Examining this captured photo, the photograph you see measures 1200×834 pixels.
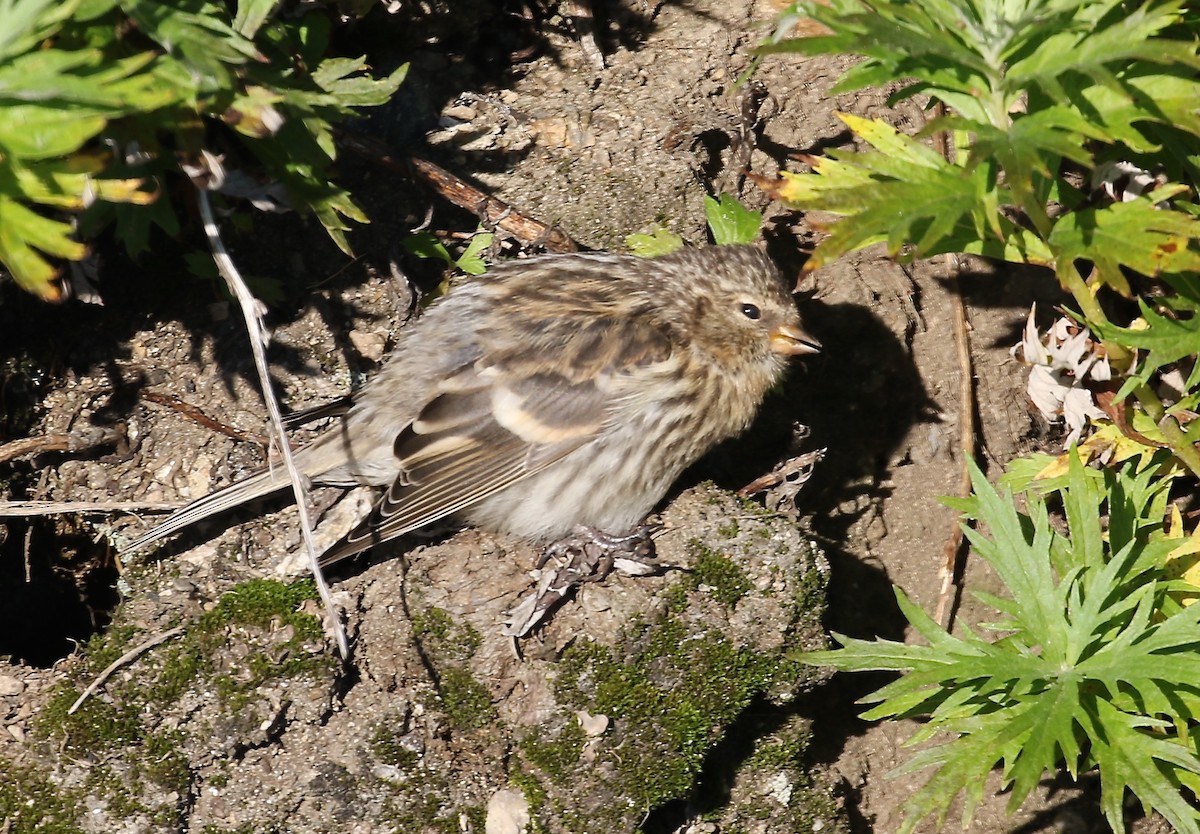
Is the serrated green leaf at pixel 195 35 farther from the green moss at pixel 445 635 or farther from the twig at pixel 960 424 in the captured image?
the twig at pixel 960 424

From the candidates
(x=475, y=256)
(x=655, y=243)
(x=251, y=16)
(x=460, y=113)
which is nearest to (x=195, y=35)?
(x=251, y=16)

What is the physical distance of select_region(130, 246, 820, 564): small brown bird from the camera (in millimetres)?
4477

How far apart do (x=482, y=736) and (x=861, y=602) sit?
1.70m

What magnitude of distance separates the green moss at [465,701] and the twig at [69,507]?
1.15 metres

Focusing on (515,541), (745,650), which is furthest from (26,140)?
(745,650)

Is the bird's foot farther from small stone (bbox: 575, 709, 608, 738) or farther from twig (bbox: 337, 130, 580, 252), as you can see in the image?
twig (bbox: 337, 130, 580, 252)

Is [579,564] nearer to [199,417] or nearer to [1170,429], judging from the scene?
[199,417]

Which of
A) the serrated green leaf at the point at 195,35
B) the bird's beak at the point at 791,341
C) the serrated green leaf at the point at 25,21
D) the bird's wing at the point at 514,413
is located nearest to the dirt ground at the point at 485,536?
the bird's wing at the point at 514,413

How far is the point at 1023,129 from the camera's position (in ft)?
11.0

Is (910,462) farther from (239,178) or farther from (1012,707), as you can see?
(239,178)

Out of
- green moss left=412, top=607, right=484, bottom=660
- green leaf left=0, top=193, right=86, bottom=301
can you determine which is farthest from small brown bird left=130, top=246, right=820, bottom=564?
green leaf left=0, top=193, right=86, bottom=301

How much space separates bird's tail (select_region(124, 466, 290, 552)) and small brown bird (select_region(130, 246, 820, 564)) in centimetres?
5

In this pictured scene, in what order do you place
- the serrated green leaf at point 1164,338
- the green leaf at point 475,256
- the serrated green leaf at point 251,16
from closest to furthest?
the serrated green leaf at point 251,16, the serrated green leaf at point 1164,338, the green leaf at point 475,256

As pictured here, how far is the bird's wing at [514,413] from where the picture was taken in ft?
14.6
